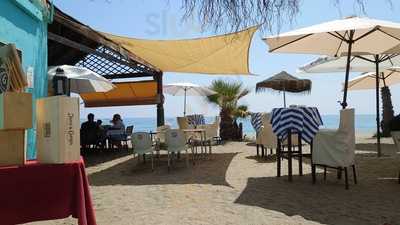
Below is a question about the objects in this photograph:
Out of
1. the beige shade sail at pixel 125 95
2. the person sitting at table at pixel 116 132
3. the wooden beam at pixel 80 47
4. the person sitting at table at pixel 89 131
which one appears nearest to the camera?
the wooden beam at pixel 80 47

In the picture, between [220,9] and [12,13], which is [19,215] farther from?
[12,13]

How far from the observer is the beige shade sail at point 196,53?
9.38 m

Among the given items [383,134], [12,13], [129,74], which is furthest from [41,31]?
[383,134]

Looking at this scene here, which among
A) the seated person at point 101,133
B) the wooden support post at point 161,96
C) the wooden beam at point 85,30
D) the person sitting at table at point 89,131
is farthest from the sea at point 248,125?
the wooden beam at point 85,30

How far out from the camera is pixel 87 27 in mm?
7719

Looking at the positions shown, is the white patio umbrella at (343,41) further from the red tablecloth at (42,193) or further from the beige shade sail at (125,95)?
the beige shade sail at (125,95)

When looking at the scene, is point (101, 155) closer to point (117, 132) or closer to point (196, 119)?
point (117, 132)

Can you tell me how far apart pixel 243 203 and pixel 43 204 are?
2.72 meters

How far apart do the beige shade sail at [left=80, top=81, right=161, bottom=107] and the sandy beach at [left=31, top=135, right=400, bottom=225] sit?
21.4ft

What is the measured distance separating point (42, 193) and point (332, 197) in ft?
11.7

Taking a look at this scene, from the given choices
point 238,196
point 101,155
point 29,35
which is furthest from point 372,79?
point 29,35

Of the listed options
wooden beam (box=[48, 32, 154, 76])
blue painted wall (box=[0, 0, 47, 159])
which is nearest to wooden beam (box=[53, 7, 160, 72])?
wooden beam (box=[48, 32, 154, 76])

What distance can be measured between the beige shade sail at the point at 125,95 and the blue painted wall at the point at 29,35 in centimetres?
822

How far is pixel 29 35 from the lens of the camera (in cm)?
509
